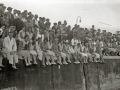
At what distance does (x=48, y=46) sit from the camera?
396 inches

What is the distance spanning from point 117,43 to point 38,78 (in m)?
10.9

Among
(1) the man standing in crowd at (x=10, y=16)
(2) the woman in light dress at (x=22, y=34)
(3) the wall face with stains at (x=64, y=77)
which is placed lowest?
(3) the wall face with stains at (x=64, y=77)

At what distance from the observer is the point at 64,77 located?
12.3 m

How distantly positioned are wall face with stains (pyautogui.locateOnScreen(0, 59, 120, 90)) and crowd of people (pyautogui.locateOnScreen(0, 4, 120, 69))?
491mm

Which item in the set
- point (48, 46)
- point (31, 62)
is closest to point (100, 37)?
point (48, 46)

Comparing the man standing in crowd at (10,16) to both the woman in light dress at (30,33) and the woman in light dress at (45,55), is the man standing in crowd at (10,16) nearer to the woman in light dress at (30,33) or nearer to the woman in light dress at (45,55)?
the woman in light dress at (30,33)

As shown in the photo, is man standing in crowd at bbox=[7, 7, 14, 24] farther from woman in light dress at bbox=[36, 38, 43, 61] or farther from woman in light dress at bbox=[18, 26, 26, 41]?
woman in light dress at bbox=[36, 38, 43, 61]

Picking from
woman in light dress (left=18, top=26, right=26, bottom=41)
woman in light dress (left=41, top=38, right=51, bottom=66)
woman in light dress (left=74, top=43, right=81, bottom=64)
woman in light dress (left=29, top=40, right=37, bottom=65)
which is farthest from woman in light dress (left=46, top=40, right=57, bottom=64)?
woman in light dress (left=74, top=43, right=81, bottom=64)

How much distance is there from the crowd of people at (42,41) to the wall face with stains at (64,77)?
0.49 meters

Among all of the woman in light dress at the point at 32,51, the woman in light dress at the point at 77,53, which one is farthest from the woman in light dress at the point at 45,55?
the woman in light dress at the point at 77,53

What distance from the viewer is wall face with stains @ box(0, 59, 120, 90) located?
8648 mm

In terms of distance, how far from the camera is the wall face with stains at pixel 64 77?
28.4ft

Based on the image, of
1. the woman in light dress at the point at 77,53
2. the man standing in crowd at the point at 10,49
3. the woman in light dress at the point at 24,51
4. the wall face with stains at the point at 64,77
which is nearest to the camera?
the man standing in crowd at the point at 10,49

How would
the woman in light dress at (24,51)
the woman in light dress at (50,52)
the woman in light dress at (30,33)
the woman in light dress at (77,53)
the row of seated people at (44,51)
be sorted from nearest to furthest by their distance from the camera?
the row of seated people at (44,51), the woman in light dress at (24,51), the woman in light dress at (30,33), the woman in light dress at (50,52), the woman in light dress at (77,53)
